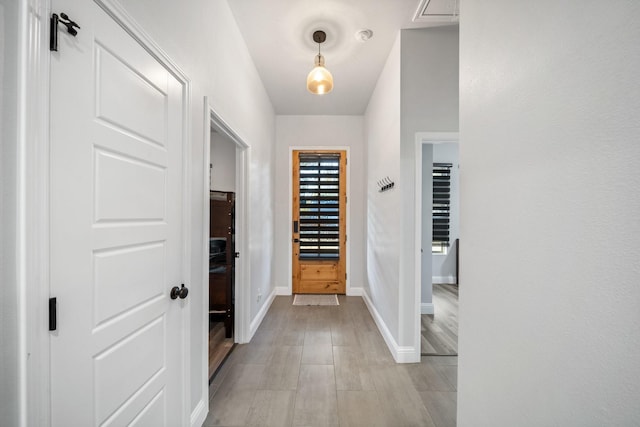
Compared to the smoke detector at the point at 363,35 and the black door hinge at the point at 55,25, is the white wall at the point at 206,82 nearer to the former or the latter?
the black door hinge at the point at 55,25

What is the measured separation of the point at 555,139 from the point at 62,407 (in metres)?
1.64

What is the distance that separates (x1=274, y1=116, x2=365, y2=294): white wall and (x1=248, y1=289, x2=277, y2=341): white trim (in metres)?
Result: 0.51

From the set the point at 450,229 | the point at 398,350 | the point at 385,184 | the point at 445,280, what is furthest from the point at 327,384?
the point at 450,229

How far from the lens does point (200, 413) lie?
1.64m

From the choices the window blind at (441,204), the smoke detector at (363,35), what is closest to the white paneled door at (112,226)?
the smoke detector at (363,35)

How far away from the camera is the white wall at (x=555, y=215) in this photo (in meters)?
0.59

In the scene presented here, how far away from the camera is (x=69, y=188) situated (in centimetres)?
81

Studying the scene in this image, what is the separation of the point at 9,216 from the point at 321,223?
388cm

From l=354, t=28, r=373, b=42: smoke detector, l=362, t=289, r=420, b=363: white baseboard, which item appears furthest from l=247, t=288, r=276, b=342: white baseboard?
l=354, t=28, r=373, b=42: smoke detector

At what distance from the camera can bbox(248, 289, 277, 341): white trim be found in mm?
2915

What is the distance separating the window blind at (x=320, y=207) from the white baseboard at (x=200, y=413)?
2.82 metres

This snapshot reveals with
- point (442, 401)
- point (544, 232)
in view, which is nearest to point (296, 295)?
point (442, 401)

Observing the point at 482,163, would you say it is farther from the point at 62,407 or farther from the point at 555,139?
the point at 62,407

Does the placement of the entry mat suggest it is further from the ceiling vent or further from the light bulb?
the ceiling vent
